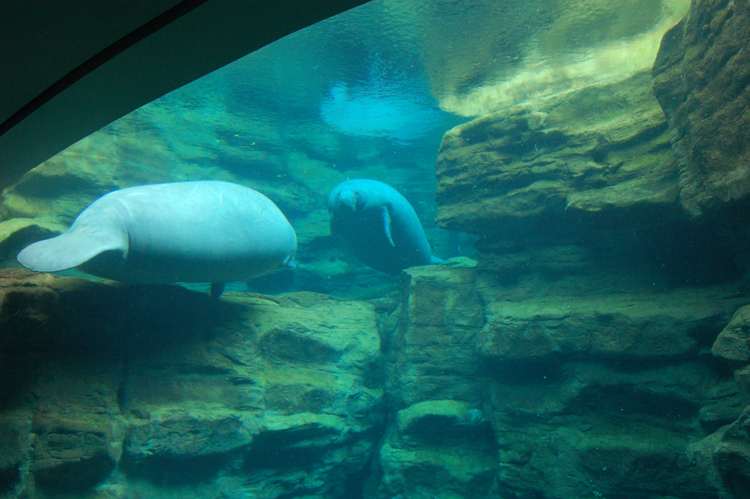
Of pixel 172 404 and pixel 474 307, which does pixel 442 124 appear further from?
pixel 172 404

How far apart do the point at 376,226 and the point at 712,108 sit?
526 cm

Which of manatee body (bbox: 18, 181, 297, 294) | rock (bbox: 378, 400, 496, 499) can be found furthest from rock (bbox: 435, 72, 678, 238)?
manatee body (bbox: 18, 181, 297, 294)

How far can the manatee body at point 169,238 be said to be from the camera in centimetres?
308

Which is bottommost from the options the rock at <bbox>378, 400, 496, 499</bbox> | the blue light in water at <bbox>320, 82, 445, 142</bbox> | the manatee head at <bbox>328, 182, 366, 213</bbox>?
the rock at <bbox>378, 400, 496, 499</bbox>

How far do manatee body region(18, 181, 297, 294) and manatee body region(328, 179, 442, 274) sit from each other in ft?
9.07

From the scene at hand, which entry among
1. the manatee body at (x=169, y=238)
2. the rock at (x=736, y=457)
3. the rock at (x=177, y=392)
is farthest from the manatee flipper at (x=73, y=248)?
the rock at (x=736, y=457)

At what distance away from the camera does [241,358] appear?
176 inches

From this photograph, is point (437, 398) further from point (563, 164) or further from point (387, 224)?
point (387, 224)

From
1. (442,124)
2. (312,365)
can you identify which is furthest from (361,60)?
(312,365)

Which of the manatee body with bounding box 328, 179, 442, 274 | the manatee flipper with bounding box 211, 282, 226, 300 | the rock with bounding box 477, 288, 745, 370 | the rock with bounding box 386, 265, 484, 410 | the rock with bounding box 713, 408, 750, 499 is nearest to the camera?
the rock with bounding box 713, 408, 750, 499

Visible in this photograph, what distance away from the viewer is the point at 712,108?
10.5ft

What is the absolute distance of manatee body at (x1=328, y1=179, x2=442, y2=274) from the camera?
743 centimetres

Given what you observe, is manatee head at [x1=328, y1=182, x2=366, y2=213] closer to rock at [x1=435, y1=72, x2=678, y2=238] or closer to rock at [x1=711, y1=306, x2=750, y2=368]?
rock at [x1=435, y1=72, x2=678, y2=238]

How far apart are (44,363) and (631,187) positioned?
5903 mm
